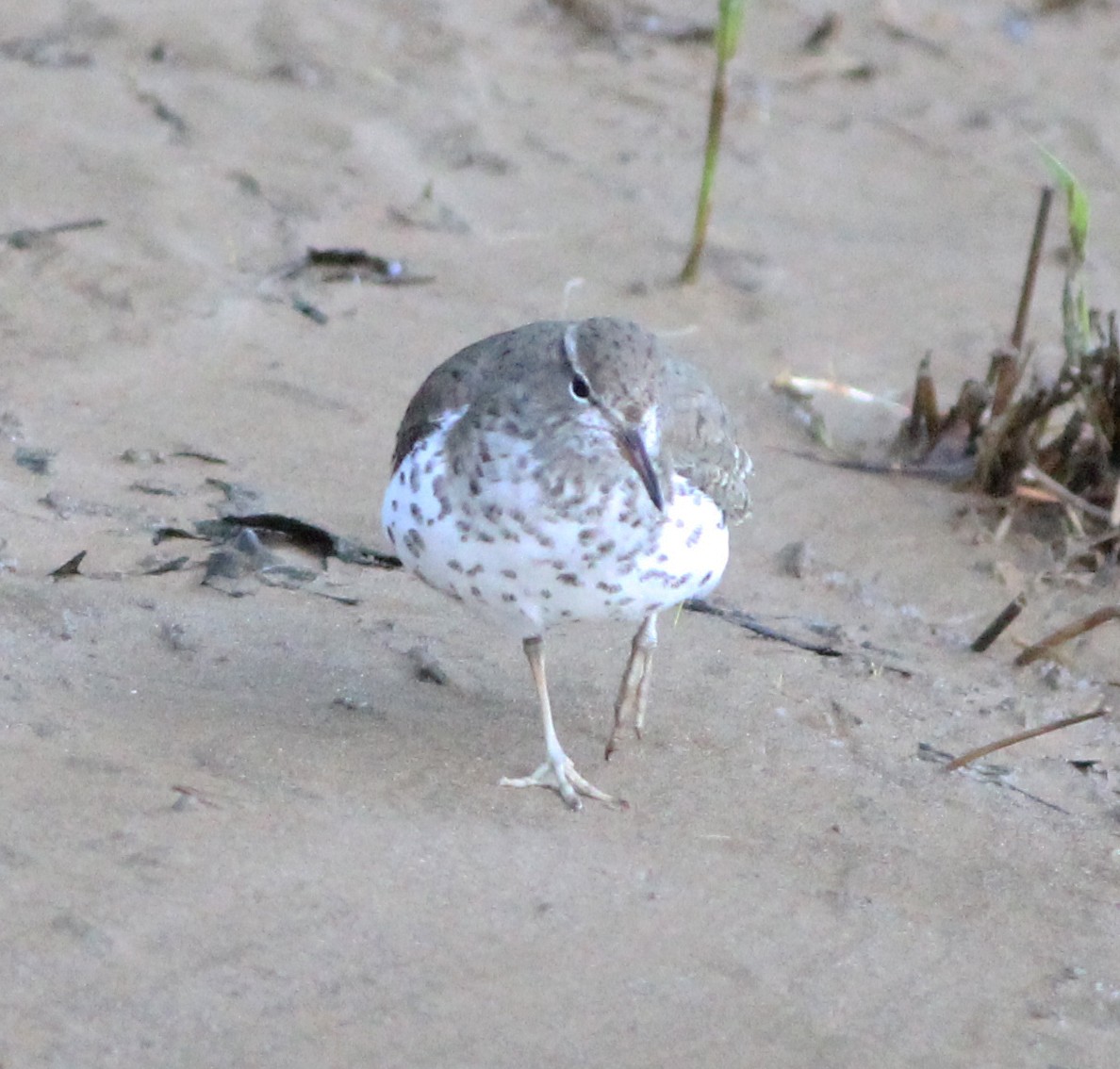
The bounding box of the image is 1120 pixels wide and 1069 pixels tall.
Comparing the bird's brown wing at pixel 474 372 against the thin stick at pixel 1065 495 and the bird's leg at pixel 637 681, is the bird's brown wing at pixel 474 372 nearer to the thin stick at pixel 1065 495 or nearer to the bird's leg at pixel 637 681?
the bird's leg at pixel 637 681

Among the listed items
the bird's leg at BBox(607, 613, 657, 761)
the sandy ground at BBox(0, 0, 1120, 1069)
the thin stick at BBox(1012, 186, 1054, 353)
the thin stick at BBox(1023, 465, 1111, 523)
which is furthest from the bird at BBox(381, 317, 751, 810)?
the thin stick at BBox(1012, 186, 1054, 353)

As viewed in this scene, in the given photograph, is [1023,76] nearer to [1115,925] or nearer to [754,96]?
[754,96]

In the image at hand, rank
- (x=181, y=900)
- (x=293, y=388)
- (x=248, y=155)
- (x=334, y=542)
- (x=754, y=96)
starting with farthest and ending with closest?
(x=754, y=96), (x=248, y=155), (x=293, y=388), (x=334, y=542), (x=181, y=900)

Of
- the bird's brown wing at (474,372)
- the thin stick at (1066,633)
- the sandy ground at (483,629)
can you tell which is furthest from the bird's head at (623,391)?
the thin stick at (1066,633)

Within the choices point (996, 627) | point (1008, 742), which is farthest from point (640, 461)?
point (996, 627)

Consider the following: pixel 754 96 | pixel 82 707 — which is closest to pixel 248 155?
pixel 754 96

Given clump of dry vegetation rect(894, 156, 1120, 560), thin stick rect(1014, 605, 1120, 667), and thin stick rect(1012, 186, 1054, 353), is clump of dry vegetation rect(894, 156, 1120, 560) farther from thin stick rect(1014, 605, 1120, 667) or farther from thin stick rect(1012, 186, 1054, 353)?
thin stick rect(1014, 605, 1120, 667)
